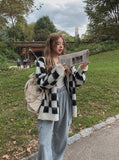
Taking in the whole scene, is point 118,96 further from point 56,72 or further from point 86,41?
point 86,41

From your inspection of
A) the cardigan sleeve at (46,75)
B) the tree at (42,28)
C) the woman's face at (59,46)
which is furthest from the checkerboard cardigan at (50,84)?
the tree at (42,28)

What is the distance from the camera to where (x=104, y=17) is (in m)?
23.9

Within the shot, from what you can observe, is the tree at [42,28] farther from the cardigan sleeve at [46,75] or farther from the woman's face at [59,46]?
the cardigan sleeve at [46,75]

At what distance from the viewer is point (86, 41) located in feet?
82.5

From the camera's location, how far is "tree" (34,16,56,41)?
42.3m

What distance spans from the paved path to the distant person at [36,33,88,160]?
0.87 m

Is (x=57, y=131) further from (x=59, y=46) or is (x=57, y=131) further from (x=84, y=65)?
(x=59, y=46)

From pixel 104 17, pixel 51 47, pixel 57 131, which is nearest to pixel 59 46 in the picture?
pixel 51 47

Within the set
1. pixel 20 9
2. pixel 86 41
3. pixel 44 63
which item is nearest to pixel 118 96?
pixel 44 63

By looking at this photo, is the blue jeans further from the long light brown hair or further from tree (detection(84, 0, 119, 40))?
tree (detection(84, 0, 119, 40))

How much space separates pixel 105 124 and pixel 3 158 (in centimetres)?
255

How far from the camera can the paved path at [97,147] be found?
2938mm

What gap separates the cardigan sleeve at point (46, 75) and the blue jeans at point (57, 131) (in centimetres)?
33

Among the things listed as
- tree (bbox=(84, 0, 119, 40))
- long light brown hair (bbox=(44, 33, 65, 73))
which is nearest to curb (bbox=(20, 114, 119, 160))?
long light brown hair (bbox=(44, 33, 65, 73))
